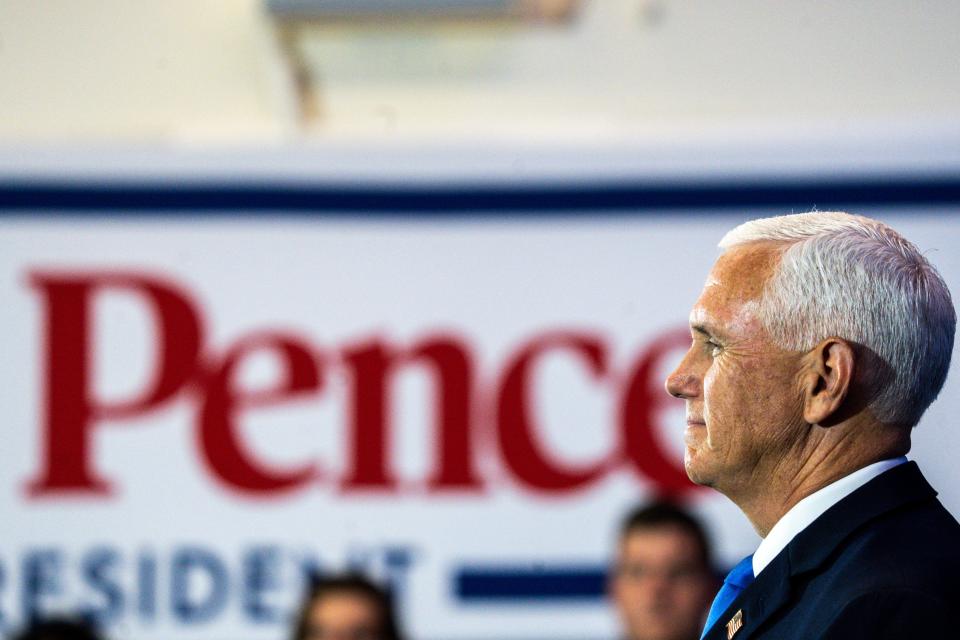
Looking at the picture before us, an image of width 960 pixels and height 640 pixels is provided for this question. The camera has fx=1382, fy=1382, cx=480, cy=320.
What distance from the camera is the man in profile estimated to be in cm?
108

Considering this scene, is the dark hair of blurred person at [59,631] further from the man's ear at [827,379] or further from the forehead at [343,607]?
the man's ear at [827,379]

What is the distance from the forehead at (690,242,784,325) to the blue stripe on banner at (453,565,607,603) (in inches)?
64.0

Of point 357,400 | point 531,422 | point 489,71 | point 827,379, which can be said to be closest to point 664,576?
point 531,422

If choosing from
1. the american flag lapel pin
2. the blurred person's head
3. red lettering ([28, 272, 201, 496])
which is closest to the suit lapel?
the american flag lapel pin

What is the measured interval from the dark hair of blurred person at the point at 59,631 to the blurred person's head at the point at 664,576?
3.29 ft

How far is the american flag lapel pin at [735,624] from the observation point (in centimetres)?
113

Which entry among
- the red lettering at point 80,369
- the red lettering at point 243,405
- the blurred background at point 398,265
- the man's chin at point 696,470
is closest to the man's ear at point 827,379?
the man's chin at point 696,470

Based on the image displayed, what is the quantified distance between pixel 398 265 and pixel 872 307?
1755 mm

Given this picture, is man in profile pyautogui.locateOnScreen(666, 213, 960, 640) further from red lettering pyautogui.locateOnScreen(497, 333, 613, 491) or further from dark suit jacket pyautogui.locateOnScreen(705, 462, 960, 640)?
red lettering pyautogui.locateOnScreen(497, 333, 613, 491)

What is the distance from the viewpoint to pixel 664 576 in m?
2.54

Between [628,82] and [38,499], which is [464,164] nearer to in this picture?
[628,82]

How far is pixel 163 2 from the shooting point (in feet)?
9.20

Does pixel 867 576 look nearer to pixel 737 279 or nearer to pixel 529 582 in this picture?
pixel 737 279

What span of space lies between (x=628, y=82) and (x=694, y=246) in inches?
13.9
